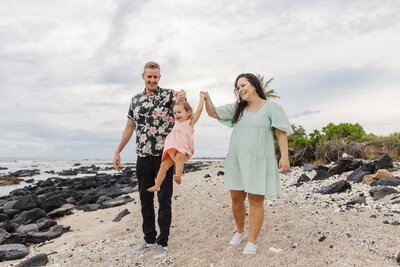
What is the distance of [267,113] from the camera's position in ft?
13.2

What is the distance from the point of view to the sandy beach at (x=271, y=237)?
12.8 ft

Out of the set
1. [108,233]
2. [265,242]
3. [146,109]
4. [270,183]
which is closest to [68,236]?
[108,233]

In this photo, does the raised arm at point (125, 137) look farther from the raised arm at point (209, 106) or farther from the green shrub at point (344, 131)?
the green shrub at point (344, 131)

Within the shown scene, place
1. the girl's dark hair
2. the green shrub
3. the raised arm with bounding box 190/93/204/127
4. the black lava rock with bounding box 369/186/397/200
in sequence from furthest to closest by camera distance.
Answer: the green shrub
the black lava rock with bounding box 369/186/397/200
the raised arm with bounding box 190/93/204/127
the girl's dark hair

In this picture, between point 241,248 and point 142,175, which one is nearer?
point 241,248

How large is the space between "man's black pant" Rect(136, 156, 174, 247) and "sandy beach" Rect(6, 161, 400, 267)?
1.04 ft

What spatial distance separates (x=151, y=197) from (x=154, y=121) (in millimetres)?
1162

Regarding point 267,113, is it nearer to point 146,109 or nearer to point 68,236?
point 146,109

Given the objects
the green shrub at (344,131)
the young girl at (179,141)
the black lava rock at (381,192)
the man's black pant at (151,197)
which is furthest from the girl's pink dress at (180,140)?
the green shrub at (344,131)

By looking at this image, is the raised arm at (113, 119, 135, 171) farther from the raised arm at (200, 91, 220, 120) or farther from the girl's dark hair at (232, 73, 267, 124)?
the girl's dark hair at (232, 73, 267, 124)

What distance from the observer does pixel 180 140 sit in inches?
161

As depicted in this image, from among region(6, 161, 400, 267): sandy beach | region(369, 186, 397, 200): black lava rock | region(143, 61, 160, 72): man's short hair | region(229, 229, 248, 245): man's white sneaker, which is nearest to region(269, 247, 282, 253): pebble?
region(6, 161, 400, 267): sandy beach

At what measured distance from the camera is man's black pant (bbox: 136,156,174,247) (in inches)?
175

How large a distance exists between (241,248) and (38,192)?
13.9 metres
